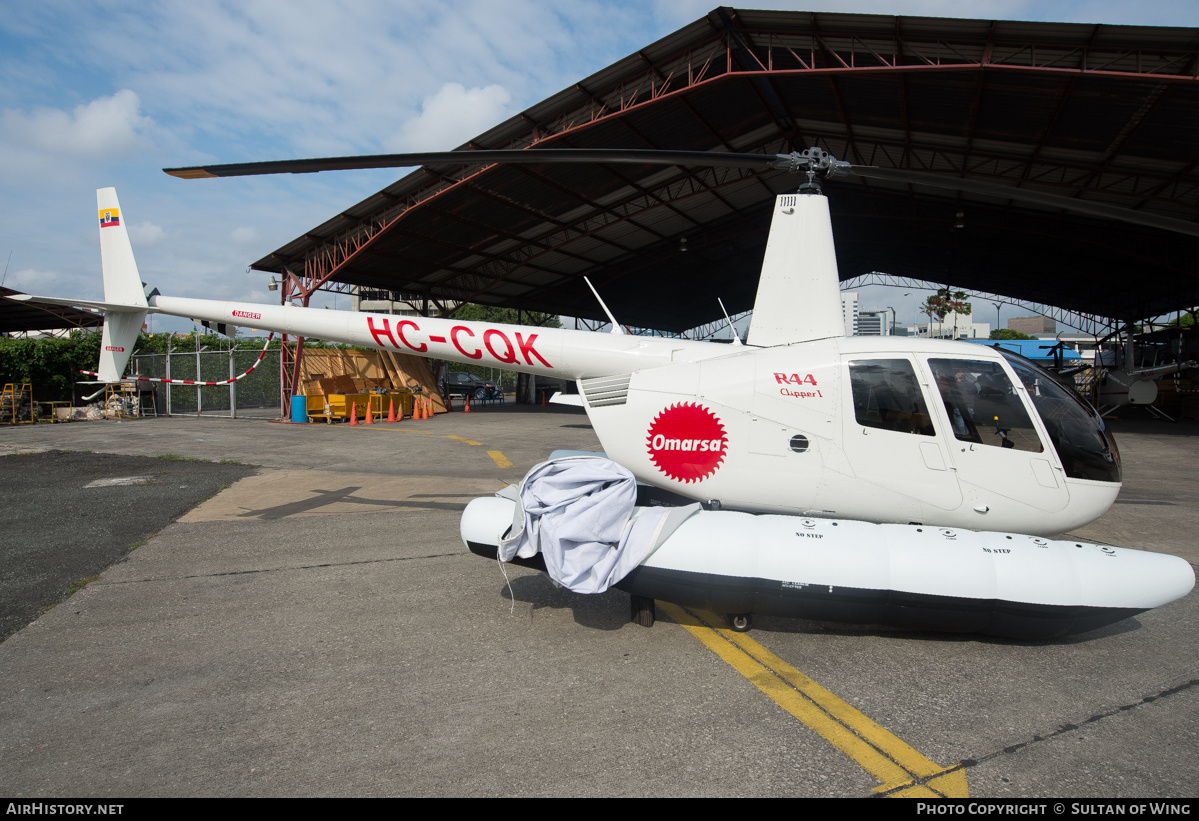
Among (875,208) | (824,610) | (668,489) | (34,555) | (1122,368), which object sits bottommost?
(34,555)

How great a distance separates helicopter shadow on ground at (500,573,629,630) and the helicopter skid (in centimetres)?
58

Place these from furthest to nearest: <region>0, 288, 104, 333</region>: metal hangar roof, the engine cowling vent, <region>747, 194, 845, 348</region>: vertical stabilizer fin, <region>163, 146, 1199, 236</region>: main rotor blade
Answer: <region>0, 288, 104, 333</region>: metal hangar roof, the engine cowling vent, <region>747, 194, 845, 348</region>: vertical stabilizer fin, <region>163, 146, 1199, 236</region>: main rotor blade

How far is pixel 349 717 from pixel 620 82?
1559cm

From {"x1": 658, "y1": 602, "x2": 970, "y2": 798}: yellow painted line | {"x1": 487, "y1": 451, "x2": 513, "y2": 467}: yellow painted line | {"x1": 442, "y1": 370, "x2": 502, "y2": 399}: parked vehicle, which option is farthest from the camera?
{"x1": 442, "y1": 370, "x2": 502, "y2": 399}: parked vehicle

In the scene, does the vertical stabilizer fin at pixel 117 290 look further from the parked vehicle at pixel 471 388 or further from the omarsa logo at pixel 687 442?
the parked vehicle at pixel 471 388

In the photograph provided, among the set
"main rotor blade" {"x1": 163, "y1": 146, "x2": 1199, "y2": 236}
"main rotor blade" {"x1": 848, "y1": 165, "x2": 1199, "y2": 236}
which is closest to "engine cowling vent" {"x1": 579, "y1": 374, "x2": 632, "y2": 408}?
"main rotor blade" {"x1": 163, "y1": 146, "x2": 1199, "y2": 236}

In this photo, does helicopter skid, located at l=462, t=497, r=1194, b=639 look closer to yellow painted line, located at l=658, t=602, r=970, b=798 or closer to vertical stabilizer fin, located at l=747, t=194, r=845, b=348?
yellow painted line, located at l=658, t=602, r=970, b=798

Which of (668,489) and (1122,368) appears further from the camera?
(1122,368)

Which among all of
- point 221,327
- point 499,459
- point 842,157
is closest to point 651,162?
point 221,327

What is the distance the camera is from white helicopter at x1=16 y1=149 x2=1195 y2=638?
12.4ft

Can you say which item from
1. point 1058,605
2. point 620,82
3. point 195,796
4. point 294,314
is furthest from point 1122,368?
point 195,796

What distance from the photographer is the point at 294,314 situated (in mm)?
7090

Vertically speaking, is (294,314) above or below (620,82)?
below

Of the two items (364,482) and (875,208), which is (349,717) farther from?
(875,208)
